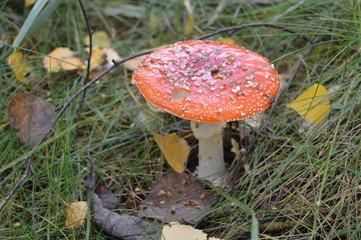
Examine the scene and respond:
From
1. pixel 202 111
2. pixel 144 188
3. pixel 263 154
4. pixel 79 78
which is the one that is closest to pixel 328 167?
pixel 263 154

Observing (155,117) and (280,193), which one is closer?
(280,193)

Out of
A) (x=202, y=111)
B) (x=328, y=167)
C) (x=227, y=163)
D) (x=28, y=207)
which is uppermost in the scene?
(x=202, y=111)

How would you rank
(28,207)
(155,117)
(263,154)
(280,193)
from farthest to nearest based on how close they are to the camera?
(155,117) < (263,154) < (28,207) < (280,193)

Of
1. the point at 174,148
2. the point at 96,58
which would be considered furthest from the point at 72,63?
the point at 174,148

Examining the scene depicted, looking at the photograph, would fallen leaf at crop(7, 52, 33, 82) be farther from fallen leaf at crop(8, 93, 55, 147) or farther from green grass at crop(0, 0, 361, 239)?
fallen leaf at crop(8, 93, 55, 147)

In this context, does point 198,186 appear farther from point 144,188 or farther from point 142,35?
point 142,35

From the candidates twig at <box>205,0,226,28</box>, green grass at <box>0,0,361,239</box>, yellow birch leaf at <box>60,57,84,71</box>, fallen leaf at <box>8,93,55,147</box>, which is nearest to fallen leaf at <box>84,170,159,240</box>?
green grass at <box>0,0,361,239</box>
